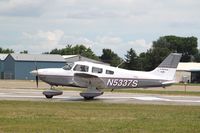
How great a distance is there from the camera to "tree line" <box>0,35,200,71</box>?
145000mm

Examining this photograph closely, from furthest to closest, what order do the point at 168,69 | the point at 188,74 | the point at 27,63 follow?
the point at 188,74 → the point at 27,63 → the point at 168,69

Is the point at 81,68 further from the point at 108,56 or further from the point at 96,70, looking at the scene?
the point at 108,56

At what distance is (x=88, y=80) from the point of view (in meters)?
32.2

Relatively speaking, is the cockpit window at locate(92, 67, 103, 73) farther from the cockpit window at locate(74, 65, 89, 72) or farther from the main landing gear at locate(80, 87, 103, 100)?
the main landing gear at locate(80, 87, 103, 100)

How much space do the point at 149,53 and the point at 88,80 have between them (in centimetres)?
11947

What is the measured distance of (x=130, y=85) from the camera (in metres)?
33.0

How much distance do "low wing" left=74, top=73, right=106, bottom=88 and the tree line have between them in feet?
354

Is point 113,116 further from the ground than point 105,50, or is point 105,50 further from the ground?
point 105,50

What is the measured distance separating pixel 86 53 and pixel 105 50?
789 cm

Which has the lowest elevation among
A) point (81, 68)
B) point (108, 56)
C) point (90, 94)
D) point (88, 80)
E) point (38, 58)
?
point (90, 94)

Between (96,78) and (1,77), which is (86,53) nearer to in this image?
(1,77)

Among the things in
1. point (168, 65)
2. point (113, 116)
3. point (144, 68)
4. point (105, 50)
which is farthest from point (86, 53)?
point (113, 116)

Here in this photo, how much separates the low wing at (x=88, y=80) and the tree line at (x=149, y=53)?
107811mm

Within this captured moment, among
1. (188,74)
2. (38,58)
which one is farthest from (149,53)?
(38,58)
